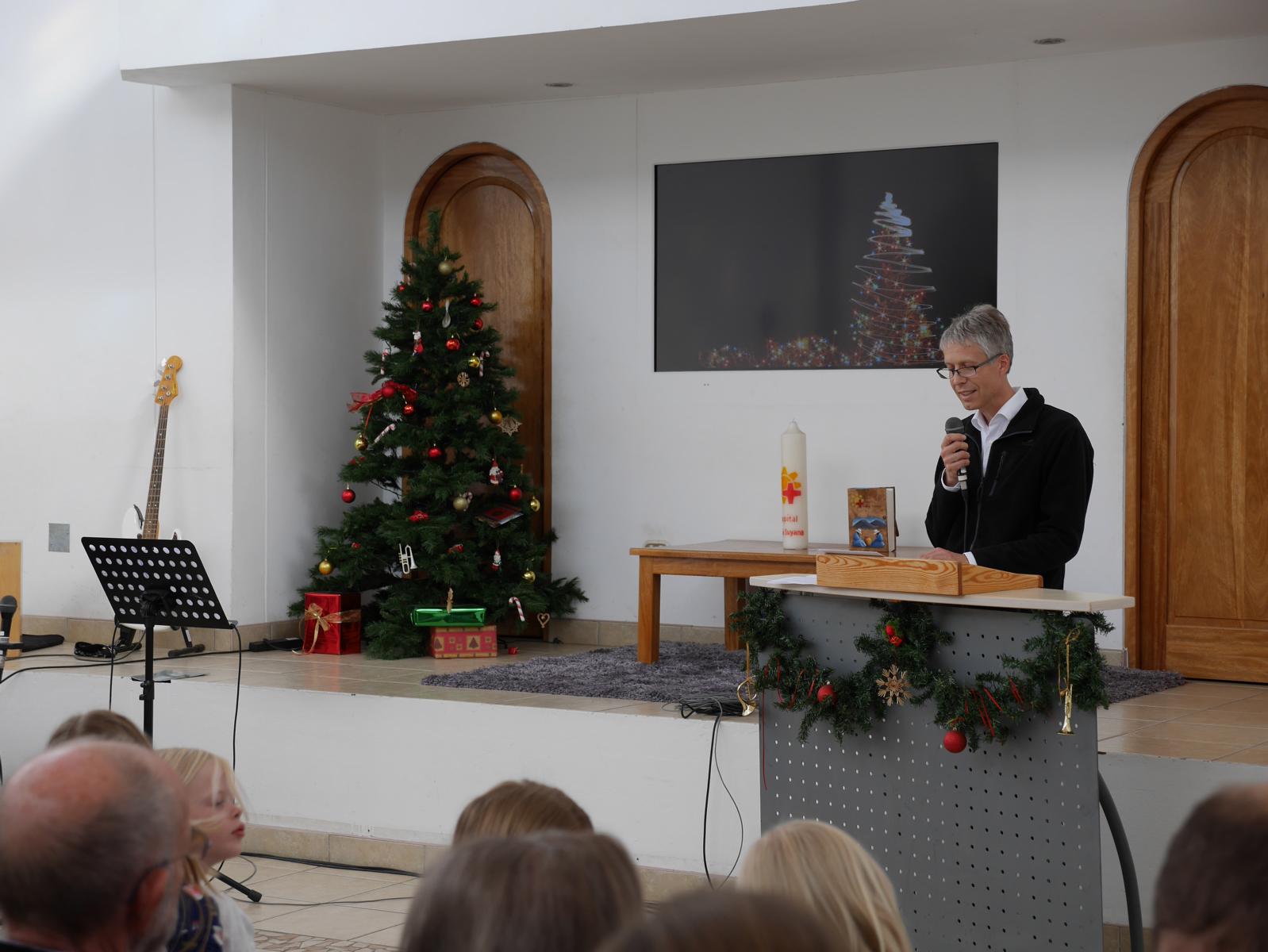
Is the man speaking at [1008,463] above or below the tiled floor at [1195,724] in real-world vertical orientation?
above

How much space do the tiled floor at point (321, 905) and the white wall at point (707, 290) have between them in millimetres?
2378

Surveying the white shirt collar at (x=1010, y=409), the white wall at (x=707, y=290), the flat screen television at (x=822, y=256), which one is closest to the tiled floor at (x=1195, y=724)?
the white wall at (x=707, y=290)

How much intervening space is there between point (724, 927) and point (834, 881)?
982mm

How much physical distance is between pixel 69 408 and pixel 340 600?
167 cm

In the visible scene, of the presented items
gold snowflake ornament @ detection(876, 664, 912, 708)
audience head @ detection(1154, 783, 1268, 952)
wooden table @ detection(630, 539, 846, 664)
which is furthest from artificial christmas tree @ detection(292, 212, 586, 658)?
audience head @ detection(1154, 783, 1268, 952)

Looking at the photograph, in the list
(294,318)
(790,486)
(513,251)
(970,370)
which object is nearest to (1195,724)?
(970,370)

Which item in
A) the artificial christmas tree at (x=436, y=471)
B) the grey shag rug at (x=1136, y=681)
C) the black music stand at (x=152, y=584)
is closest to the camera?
the black music stand at (x=152, y=584)

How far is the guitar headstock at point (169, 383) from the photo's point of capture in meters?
7.07

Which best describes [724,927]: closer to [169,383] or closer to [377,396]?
[377,396]

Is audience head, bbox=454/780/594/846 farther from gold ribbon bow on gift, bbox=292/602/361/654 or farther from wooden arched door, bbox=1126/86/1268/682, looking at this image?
gold ribbon bow on gift, bbox=292/602/361/654

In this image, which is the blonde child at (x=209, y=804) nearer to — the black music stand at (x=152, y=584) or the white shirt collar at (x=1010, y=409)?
the white shirt collar at (x=1010, y=409)

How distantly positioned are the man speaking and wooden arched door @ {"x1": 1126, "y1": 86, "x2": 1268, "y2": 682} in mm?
2573

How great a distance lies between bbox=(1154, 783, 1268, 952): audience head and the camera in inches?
50.3

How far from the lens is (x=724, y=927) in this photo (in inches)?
39.6
